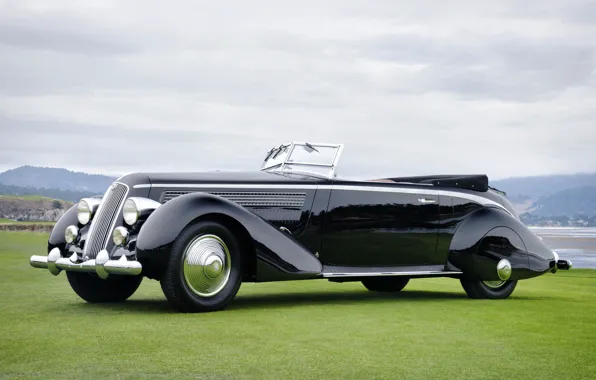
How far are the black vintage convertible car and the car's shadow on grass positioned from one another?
0.34m

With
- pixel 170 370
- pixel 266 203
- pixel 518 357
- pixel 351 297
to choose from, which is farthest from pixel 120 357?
pixel 351 297

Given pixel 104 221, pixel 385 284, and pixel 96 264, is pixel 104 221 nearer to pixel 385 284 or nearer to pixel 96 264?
pixel 96 264

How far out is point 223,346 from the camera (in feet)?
22.0

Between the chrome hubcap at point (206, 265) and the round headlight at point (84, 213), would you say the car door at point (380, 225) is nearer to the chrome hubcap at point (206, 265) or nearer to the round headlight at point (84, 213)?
the chrome hubcap at point (206, 265)

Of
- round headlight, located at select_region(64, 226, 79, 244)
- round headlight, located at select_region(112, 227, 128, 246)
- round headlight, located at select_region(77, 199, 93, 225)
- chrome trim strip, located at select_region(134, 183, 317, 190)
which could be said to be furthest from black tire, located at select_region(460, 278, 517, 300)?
round headlight, located at select_region(64, 226, 79, 244)

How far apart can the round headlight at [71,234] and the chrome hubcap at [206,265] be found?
1.95 m

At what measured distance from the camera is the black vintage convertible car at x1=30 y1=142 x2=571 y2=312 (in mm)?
8984

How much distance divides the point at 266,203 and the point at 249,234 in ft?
2.97

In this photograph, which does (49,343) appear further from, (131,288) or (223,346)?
(131,288)

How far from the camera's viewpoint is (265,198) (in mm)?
10344

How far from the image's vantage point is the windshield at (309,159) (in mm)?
11211

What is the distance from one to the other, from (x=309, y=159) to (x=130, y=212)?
2.94 meters

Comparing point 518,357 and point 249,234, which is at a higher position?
point 249,234

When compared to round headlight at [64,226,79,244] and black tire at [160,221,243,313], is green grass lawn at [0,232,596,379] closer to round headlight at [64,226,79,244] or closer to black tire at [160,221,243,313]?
black tire at [160,221,243,313]
